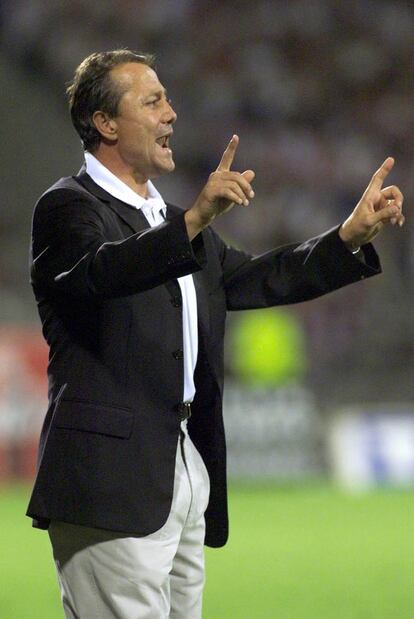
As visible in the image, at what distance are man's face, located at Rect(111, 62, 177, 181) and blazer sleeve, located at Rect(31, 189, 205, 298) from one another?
24 centimetres

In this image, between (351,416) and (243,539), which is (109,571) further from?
(351,416)

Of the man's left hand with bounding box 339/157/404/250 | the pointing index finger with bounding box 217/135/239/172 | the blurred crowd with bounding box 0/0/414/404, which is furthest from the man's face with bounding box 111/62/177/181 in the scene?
the blurred crowd with bounding box 0/0/414/404

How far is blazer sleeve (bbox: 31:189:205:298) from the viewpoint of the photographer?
8.94 feet

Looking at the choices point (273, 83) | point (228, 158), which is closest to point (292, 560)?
point (228, 158)

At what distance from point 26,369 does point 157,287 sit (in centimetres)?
795

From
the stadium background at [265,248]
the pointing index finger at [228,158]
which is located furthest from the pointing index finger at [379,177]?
the stadium background at [265,248]

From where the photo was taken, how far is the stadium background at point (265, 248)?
7520 millimetres

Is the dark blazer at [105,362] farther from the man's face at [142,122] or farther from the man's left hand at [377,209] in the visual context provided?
the man's left hand at [377,209]

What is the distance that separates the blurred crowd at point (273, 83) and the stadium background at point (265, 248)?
2 cm

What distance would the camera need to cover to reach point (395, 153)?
47.0ft

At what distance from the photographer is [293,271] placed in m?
3.32

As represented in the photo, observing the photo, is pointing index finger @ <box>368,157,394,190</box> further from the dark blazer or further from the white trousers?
the white trousers

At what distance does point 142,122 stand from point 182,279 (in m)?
0.37

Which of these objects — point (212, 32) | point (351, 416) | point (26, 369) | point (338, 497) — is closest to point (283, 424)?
point (351, 416)
